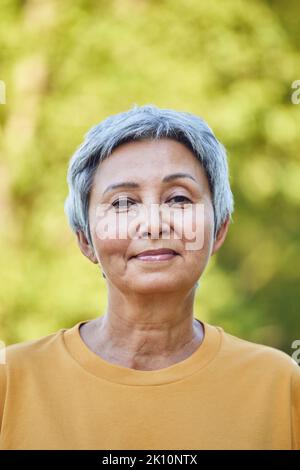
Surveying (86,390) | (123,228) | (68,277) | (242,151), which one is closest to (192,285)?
(123,228)

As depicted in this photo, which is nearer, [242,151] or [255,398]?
[255,398]

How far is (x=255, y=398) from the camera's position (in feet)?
5.95

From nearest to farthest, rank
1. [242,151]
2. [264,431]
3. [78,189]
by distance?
1. [264,431]
2. [78,189]
3. [242,151]

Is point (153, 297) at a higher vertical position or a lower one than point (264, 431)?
higher

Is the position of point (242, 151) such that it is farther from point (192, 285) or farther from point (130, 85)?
point (192, 285)

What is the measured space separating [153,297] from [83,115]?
3.85 metres

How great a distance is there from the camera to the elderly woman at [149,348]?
Answer: 5.73 ft

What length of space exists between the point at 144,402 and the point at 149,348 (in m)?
0.18

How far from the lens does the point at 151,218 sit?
5.85 ft
